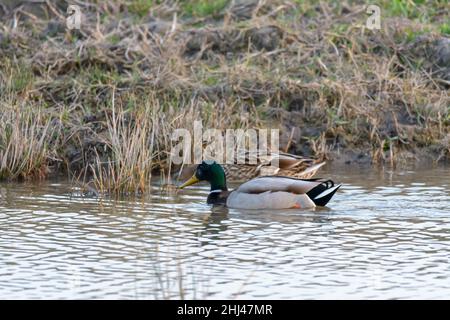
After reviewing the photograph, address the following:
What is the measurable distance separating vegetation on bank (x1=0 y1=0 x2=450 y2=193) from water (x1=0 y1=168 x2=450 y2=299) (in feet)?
3.05

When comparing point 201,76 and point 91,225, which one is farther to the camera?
point 201,76

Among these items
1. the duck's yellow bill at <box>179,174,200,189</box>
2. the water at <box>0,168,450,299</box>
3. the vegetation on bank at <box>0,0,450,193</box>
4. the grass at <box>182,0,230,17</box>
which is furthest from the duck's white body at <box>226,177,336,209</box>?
the grass at <box>182,0,230,17</box>

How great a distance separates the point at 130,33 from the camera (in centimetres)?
1616

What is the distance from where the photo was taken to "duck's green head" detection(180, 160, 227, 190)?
11961 millimetres

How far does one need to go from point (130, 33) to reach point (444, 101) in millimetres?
4171

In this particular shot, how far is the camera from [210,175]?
473 inches

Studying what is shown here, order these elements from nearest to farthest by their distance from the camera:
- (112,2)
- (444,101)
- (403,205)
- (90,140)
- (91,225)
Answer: (91,225)
(403,205)
(90,140)
(444,101)
(112,2)

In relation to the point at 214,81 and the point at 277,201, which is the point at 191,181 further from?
the point at 214,81

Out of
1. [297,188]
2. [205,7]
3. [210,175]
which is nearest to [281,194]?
[297,188]

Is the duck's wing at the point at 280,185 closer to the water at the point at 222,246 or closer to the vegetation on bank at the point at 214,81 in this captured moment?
the water at the point at 222,246

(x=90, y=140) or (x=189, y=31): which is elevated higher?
(x=189, y=31)

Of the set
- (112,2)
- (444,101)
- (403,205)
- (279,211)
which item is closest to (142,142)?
(279,211)
